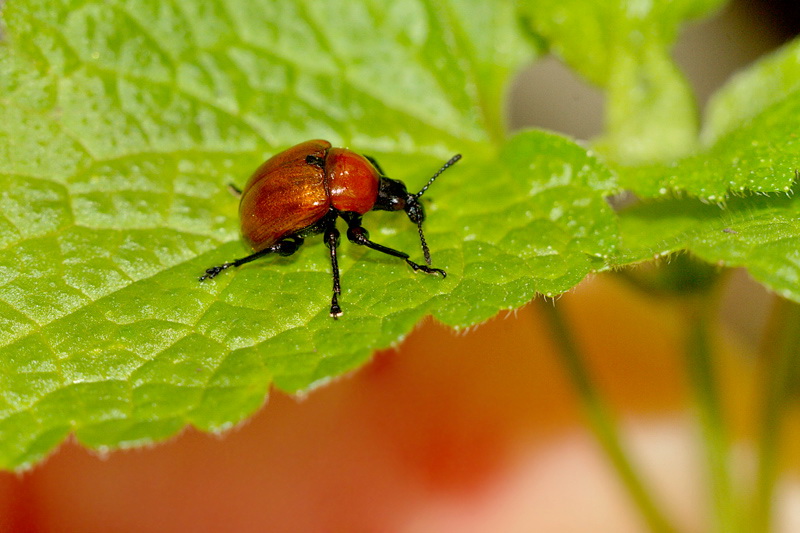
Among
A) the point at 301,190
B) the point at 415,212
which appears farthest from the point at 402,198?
the point at 301,190

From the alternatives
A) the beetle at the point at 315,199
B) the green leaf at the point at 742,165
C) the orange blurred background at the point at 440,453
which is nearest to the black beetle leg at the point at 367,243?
the beetle at the point at 315,199

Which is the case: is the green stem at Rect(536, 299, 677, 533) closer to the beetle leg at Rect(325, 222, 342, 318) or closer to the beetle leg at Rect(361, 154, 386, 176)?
the beetle leg at Rect(361, 154, 386, 176)

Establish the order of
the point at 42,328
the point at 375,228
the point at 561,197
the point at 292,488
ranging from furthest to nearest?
the point at 292,488
the point at 375,228
the point at 561,197
the point at 42,328

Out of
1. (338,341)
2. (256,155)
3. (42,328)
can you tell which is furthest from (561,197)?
(42,328)

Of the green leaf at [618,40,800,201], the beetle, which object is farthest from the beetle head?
the green leaf at [618,40,800,201]

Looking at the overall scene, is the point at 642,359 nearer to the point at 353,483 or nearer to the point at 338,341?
the point at 353,483

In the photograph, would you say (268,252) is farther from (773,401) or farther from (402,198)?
(773,401)

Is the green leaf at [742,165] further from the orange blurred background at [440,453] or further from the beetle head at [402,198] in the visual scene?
the orange blurred background at [440,453]
